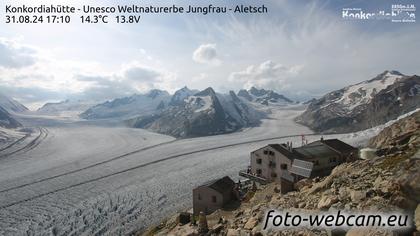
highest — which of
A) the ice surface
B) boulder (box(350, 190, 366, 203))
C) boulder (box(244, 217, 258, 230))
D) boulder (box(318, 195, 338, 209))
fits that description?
boulder (box(350, 190, 366, 203))

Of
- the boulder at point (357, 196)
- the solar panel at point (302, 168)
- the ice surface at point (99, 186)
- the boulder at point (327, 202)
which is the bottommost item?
the ice surface at point (99, 186)

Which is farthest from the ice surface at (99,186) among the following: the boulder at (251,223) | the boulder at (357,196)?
the boulder at (357,196)

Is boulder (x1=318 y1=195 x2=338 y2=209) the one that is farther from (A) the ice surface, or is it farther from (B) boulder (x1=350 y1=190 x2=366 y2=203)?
(A) the ice surface

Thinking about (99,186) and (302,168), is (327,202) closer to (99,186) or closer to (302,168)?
(302,168)

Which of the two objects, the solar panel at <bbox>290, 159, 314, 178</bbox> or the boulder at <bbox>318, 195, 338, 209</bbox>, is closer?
the boulder at <bbox>318, 195, 338, 209</bbox>

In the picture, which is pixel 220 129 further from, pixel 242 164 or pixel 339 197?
pixel 339 197

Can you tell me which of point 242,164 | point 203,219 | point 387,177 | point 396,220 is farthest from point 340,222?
point 242,164

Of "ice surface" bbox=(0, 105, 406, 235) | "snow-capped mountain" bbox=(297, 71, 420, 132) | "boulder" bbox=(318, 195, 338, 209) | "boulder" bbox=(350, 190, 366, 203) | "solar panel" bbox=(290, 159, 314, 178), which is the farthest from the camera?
"snow-capped mountain" bbox=(297, 71, 420, 132)

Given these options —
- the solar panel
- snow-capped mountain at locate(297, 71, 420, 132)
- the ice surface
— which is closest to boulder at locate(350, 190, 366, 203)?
the solar panel

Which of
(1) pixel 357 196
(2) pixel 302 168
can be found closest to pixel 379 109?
(2) pixel 302 168

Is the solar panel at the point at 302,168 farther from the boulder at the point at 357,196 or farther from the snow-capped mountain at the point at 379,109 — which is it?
the snow-capped mountain at the point at 379,109

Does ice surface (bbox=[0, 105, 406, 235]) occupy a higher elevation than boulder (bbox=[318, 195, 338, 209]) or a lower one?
lower
